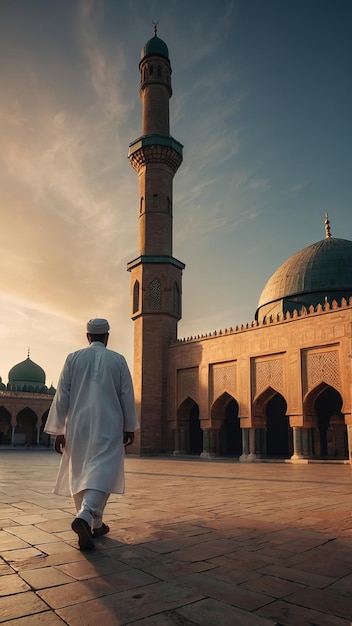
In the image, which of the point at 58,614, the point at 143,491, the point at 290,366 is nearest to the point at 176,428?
the point at 290,366

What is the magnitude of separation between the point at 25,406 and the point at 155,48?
74.3ft

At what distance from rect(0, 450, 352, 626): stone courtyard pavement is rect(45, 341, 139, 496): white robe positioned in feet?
1.23

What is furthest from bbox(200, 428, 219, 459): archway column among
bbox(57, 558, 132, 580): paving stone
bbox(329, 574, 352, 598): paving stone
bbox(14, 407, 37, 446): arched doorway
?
bbox(14, 407, 37, 446): arched doorway

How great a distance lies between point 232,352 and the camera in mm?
18422

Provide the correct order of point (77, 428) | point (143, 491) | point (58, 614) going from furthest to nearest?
point (143, 491)
point (77, 428)
point (58, 614)

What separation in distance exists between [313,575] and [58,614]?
1.22 m

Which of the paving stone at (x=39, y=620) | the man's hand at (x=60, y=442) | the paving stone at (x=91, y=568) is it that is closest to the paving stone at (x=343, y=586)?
the paving stone at (x=91, y=568)

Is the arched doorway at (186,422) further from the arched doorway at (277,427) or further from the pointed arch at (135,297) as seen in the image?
the pointed arch at (135,297)

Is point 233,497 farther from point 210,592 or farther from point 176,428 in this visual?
point 176,428

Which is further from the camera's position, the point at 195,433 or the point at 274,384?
the point at 195,433

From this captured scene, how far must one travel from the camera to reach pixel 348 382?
14531 millimetres

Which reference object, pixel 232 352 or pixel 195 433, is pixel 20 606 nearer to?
pixel 232 352

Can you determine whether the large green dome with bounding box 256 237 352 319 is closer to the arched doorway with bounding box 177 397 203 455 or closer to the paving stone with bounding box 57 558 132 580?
the arched doorway with bounding box 177 397 203 455

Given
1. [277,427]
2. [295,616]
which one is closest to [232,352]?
[277,427]
